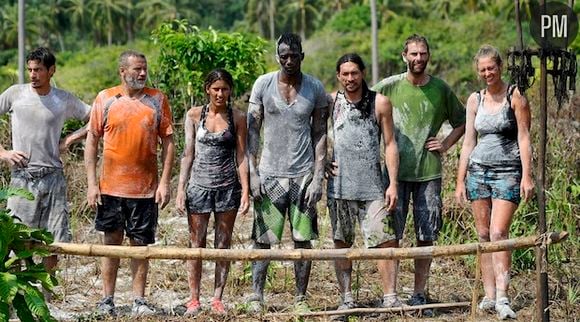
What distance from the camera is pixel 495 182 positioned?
234 inches

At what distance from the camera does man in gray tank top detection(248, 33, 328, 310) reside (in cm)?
591

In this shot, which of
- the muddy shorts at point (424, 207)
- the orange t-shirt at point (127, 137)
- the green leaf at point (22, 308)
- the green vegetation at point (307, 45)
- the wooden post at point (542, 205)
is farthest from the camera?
the green vegetation at point (307, 45)

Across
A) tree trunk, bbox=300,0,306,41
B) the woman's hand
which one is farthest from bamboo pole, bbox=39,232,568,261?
tree trunk, bbox=300,0,306,41

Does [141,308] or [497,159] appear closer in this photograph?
[497,159]

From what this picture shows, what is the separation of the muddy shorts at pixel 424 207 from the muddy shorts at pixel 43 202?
2.07m

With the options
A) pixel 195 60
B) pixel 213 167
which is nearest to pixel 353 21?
pixel 195 60

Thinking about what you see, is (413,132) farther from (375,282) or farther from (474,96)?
(375,282)

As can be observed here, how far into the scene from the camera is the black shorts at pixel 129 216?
6039mm

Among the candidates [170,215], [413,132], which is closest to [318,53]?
[170,215]

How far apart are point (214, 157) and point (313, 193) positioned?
632 mm

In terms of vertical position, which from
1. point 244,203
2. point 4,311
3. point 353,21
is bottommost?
point 4,311

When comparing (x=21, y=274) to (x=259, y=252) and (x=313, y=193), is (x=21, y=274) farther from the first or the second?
(x=313, y=193)

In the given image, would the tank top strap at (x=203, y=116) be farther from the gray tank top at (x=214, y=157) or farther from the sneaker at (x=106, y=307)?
the sneaker at (x=106, y=307)

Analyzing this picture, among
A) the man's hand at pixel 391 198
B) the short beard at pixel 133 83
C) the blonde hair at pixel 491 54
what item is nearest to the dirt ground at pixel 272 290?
the man's hand at pixel 391 198
